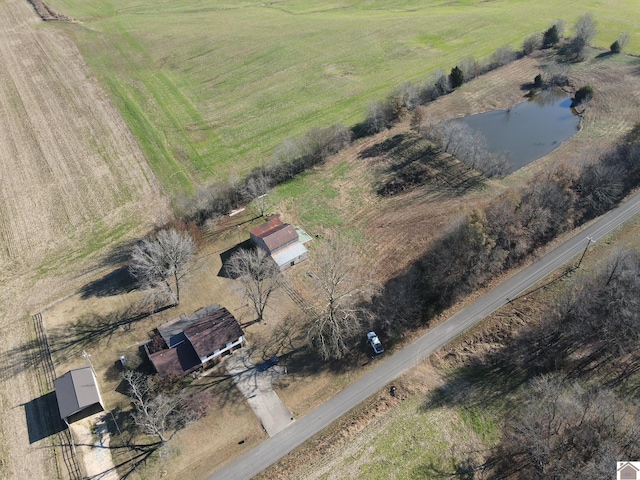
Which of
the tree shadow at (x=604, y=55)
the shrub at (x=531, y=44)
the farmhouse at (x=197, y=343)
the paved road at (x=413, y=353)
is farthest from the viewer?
the shrub at (x=531, y=44)

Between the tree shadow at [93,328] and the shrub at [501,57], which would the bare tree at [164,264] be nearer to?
the tree shadow at [93,328]

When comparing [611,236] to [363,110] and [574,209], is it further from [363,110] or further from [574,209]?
[363,110]

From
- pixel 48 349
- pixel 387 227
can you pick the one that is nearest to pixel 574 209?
pixel 387 227

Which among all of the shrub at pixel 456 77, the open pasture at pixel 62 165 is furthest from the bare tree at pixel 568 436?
the shrub at pixel 456 77

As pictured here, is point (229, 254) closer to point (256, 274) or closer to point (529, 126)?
point (256, 274)

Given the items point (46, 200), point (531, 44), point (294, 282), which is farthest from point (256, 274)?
point (531, 44)

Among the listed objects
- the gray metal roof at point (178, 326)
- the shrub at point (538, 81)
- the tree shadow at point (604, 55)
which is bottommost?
the gray metal roof at point (178, 326)
